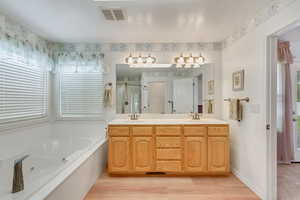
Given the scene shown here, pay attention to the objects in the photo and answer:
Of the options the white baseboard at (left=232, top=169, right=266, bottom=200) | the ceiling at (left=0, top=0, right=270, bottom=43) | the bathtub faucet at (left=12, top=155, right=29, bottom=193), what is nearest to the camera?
the bathtub faucet at (left=12, top=155, right=29, bottom=193)

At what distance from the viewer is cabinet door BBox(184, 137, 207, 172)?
2904mm

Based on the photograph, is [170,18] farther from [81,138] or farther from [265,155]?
[81,138]

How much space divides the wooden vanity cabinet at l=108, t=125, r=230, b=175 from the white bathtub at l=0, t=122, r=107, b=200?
0.39 meters

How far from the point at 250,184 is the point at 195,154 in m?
0.82

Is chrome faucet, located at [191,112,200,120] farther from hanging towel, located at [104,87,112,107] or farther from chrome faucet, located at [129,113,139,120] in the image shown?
hanging towel, located at [104,87,112,107]

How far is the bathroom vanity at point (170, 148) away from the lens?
291cm

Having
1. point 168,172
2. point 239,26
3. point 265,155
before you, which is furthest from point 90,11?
point 265,155

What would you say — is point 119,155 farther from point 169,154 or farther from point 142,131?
point 169,154

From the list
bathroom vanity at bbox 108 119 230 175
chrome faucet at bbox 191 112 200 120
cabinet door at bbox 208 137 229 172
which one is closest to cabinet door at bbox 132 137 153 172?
bathroom vanity at bbox 108 119 230 175

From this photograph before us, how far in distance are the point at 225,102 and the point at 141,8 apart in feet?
7.24

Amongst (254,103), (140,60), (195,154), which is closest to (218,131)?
(195,154)

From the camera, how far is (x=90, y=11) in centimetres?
228

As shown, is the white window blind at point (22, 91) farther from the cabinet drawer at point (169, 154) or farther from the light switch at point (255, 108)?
the light switch at point (255, 108)

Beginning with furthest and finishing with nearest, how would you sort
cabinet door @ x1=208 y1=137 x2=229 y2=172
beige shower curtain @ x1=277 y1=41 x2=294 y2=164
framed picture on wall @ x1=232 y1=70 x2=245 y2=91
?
beige shower curtain @ x1=277 y1=41 x2=294 y2=164 < cabinet door @ x1=208 y1=137 x2=229 y2=172 < framed picture on wall @ x1=232 y1=70 x2=245 y2=91
